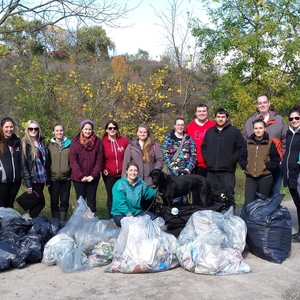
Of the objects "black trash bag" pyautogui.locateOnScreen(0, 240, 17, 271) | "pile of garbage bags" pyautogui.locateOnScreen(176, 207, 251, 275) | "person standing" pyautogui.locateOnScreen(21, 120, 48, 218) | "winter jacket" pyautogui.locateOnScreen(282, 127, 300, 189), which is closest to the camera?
"pile of garbage bags" pyautogui.locateOnScreen(176, 207, 251, 275)

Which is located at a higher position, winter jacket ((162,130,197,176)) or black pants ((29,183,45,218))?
winter jacket ((162,130,197,176))

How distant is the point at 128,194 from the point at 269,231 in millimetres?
1849

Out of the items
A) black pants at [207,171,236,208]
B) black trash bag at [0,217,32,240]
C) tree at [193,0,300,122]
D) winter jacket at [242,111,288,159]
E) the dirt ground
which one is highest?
tree at [193,0,300,122]

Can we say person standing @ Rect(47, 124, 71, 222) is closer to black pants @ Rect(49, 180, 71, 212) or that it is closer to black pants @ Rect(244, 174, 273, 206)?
black pants @ Rect(49, 180, 71, 212)

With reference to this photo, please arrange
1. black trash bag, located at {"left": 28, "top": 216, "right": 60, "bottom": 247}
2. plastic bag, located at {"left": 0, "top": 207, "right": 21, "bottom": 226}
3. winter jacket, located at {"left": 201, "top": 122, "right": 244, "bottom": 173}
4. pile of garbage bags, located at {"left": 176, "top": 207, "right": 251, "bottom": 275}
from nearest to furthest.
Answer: pile of garbage bags, located at {"left": 176, "top": 207, "right": 251, "bottom": 275}
black trash bag, located at {"left": 28, "top": 216, "right": 60, "bottom": 247}
plastic bag, located at {"left": 0, "top": 207, "right": 21, "bottom": 226}
winter jacket, located at {"left": 201, "top": 122, "right": 244, "bottom": 173}

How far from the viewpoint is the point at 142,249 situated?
4.12m

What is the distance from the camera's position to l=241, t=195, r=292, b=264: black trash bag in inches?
179

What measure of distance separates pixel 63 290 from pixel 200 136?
3.13 m

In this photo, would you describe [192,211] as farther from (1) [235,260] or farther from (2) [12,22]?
(2) [12,22]

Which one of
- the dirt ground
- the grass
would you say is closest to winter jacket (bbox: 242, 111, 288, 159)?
the dirt ground

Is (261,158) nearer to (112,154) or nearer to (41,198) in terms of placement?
(112,154)

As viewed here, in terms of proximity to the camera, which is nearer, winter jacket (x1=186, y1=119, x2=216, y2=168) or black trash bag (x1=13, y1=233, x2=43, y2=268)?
black trash bag (x1=13, y1=233, x2=43, y2=268)

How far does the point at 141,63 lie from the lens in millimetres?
28438

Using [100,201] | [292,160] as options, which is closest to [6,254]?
[292,160]
